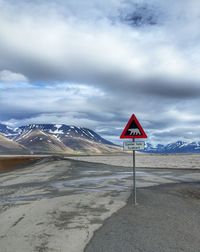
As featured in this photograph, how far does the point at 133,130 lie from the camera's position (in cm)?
1180

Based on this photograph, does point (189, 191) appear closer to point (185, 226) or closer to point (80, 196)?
point (80, 196)

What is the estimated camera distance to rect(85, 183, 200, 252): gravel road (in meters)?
6.88

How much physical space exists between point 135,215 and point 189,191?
736 centimetres

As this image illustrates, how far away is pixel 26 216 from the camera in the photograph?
388 inches

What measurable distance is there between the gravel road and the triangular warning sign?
2438 mm

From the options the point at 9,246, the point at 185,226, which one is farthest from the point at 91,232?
the point at 185,226

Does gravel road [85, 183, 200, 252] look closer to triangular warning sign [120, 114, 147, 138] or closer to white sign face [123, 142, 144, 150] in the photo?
white sign face [123, 142, 144, 150]

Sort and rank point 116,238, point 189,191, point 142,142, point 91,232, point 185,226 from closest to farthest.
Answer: point 116,238, point 91,232, point 185,226, point 142,142, point 189,191

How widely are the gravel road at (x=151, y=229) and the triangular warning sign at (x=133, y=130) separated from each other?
244 centimetres

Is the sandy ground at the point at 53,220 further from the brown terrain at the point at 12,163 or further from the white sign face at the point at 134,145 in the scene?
the brown terrain at the point at 12,163

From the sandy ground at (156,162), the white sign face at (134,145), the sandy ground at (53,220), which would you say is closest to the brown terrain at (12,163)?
the sandy ground at (156,162)

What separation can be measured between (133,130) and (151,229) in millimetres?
4269

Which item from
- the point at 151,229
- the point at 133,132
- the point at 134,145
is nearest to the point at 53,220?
the point at 151,229

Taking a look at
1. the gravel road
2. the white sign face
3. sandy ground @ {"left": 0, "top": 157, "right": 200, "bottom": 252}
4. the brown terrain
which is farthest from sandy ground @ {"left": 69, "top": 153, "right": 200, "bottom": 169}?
the gravel road
